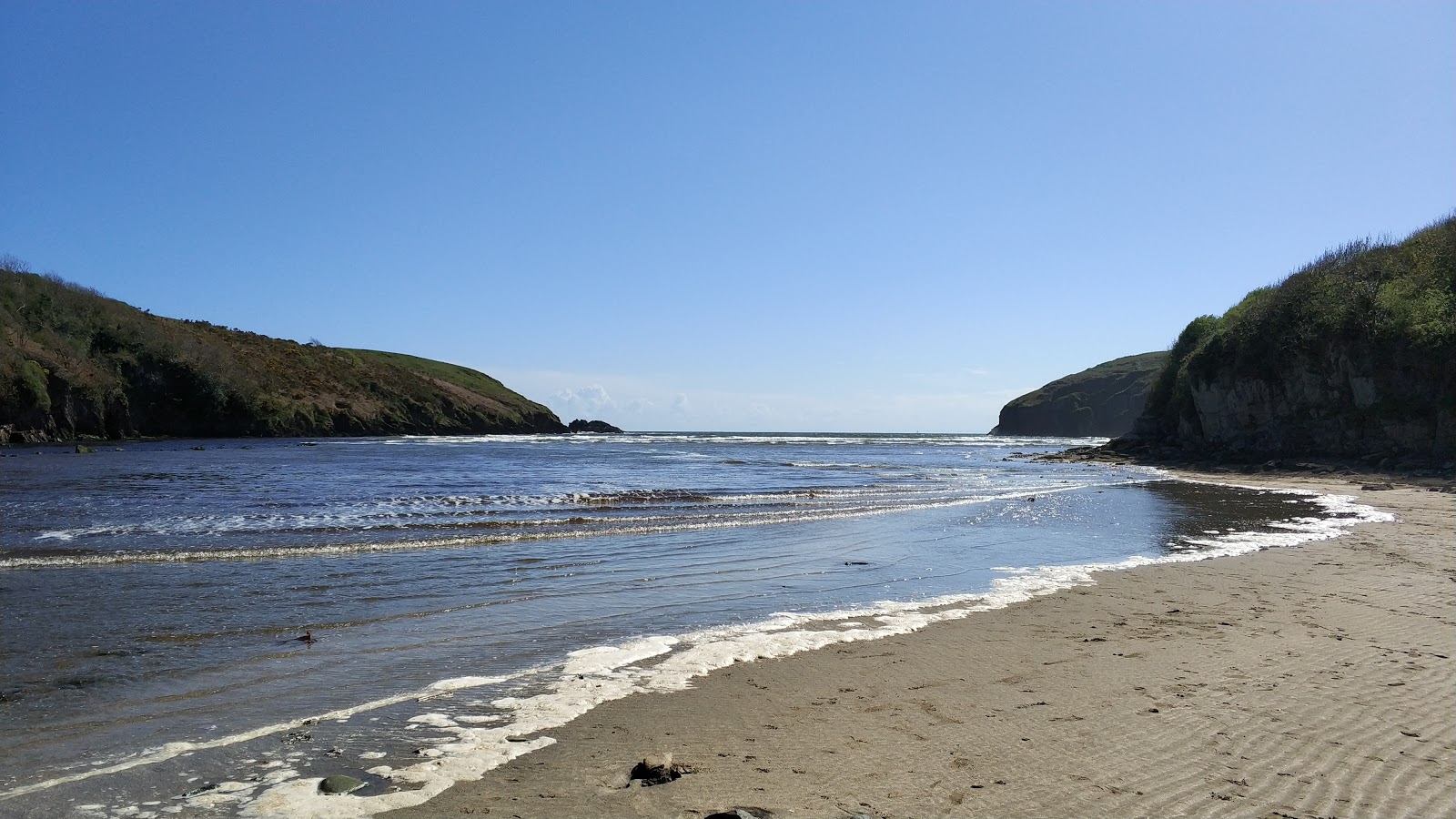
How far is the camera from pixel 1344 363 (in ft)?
116

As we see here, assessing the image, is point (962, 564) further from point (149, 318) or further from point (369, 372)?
point (369, 372)

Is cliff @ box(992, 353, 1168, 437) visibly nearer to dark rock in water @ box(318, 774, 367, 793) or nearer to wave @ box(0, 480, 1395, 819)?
wave @ box(0, 480, 1395, 819)

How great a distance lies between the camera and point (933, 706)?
5883 mm

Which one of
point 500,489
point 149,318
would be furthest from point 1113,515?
point 149,318

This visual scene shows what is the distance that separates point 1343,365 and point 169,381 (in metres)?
83.6

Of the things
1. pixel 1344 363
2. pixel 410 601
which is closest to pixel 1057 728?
pixel 410 601

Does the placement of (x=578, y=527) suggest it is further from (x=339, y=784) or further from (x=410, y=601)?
(x=339, y=784)

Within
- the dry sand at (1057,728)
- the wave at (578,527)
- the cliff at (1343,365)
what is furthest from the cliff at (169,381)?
the cliff at (1343,365)

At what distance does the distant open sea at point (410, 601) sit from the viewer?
16.2ft

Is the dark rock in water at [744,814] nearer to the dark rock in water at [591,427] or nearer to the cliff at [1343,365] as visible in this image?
the cliff at [1343,365]

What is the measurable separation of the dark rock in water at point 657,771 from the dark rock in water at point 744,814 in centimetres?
56

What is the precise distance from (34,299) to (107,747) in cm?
7666

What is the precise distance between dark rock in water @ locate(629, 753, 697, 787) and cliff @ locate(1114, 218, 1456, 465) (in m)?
38.0

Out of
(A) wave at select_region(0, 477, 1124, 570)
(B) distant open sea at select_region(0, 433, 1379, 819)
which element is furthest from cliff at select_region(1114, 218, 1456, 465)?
(A) wave at select_region(0, 477, 1124, 570)
